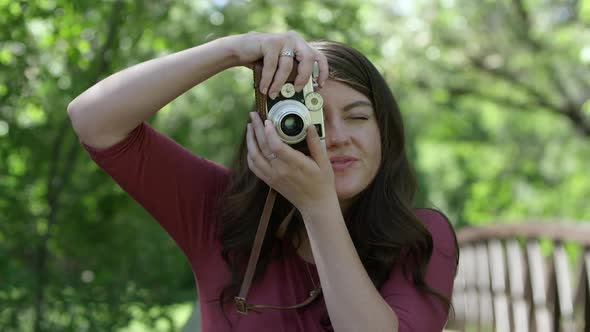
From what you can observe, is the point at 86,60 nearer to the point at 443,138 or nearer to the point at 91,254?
the point at 91,254

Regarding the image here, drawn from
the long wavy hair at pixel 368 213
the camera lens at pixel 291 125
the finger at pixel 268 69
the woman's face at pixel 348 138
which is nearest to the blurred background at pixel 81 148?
Answer: the long wavy hair at pixel 368 213

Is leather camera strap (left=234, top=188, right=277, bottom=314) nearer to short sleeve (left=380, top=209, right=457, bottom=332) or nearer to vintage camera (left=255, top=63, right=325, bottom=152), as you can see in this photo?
vintage camera (left=255, top=63, right=325, bottom=152)

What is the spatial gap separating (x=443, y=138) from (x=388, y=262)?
9767mm

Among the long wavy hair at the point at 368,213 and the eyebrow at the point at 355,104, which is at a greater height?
the eyebrow at the point at 355,104

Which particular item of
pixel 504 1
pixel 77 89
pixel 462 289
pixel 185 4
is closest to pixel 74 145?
pixel 77 89

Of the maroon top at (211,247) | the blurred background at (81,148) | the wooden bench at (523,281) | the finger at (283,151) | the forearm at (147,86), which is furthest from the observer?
the blurred background at (81,148)

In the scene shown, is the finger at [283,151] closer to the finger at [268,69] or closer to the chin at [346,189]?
the finger at [268,69]

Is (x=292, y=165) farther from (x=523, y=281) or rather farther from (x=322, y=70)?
(x=523, y=281)

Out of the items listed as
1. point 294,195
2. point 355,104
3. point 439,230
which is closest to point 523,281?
point 439,230

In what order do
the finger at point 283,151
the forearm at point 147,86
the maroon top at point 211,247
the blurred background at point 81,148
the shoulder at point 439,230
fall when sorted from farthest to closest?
the blurred background at point 81,148 < the shoulder at point 439,230 < the maroon top at point 211,247 < the forearm at point 147,86 < the finger at point 283,151

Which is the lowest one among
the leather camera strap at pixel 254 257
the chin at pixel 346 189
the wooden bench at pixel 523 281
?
the wooden bench at pixel 523 281

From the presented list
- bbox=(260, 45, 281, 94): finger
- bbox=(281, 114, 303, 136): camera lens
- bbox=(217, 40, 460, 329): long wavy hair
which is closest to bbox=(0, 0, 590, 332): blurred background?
bbox=(217, 40, 460, 329): long wavy hair

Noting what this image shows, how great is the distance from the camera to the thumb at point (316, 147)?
163 centimetres

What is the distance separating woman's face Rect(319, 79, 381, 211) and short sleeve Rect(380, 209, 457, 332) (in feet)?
0.74
